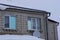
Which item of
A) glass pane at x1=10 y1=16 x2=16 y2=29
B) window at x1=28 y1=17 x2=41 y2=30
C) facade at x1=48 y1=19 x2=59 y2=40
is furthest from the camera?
facade at x1=48 y1=19 x2=59 y2=40

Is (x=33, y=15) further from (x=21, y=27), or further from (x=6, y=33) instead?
(x=6, y=33)

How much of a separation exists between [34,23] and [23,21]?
1.24 meters

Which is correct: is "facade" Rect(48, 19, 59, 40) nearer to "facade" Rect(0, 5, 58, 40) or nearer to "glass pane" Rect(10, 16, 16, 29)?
"facade" Rect(0, 5, 58, 40)

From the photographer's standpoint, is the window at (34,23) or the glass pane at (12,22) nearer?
the glass pane at (12,22)

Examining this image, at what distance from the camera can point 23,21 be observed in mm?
18891

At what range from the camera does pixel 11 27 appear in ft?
60.0

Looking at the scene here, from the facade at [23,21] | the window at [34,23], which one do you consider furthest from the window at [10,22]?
the window at [34,23]

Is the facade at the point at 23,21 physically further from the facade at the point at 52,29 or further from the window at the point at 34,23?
the facade at the point at 52,29

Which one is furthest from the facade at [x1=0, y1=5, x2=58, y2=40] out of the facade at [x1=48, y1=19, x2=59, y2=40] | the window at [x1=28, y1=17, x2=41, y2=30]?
the facade at [x1=48, y1=19, x2=59, y2=40]

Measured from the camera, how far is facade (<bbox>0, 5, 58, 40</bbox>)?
18.0m

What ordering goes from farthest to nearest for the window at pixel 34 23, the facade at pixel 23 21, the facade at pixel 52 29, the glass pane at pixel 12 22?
the facade at pixel 52 29 < the window at pixel 34 23 < the glass pane at pixel 12 22 < the facade at pixel 23 21

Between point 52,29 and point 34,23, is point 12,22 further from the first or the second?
point 52,29

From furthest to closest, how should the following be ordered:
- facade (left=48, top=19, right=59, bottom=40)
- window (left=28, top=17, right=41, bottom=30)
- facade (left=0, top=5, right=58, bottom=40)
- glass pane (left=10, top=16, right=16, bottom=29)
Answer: facade (left=48, top=19, right=59, bottom=40), window (left=28, top=17, right=41, bottom=30), glass pane (left=10, top=16, right=16, bottom=29), facade (left=0, top=5, right=58, bottom=40)

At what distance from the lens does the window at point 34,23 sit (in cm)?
1939
